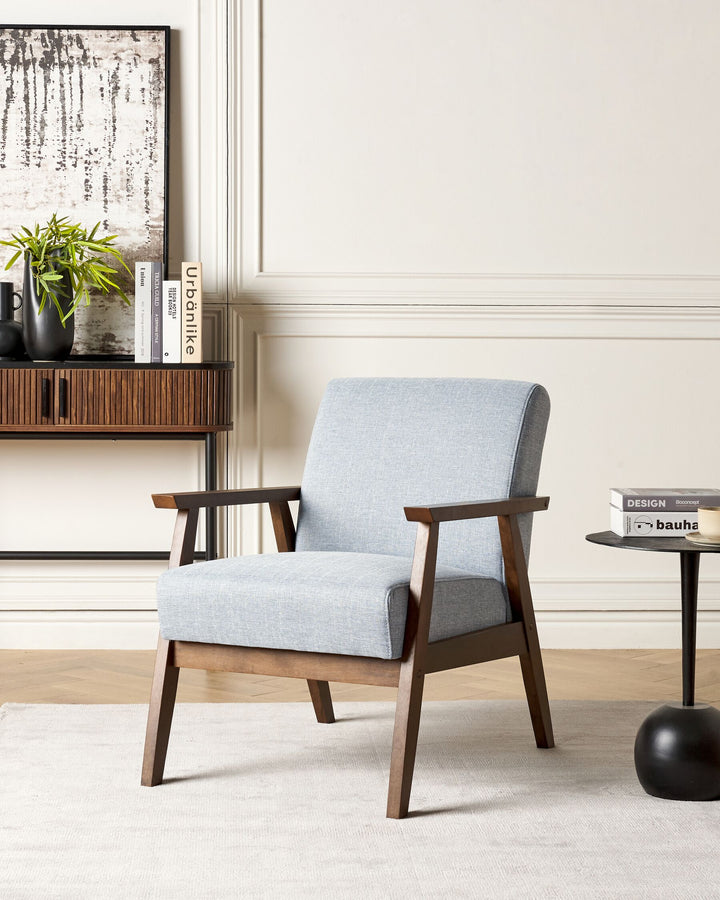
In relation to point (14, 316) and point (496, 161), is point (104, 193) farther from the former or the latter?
point (496, 161)

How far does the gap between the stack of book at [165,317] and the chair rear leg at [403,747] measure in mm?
1739

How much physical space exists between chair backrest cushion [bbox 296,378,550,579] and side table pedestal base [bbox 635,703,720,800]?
0.49 metres

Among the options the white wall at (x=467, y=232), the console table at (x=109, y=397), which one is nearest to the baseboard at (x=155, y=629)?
the white wall at (x=467, y=232)

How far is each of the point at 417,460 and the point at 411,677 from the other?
713 millimetres

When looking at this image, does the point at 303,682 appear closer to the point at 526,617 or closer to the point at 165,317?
the point at 526,617

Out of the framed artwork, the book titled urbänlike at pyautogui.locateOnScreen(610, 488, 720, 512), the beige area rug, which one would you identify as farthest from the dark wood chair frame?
the framed artwork

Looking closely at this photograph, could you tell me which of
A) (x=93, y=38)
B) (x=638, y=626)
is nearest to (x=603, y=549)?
(x=638, y=626)

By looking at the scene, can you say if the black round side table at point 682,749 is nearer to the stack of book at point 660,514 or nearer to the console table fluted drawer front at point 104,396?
the stack of book at point 660,514

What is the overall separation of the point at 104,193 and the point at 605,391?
1846mm

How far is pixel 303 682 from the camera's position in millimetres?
3303

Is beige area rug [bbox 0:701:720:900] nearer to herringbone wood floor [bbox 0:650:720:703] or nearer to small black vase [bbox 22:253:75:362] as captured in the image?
herringbone wood floor [bbox 0:650:720:703]

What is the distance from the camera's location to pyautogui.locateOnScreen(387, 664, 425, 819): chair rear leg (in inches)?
82.4

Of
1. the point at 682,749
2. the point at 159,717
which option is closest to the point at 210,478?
the point at 159,717

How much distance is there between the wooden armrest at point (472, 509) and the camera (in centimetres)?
214
